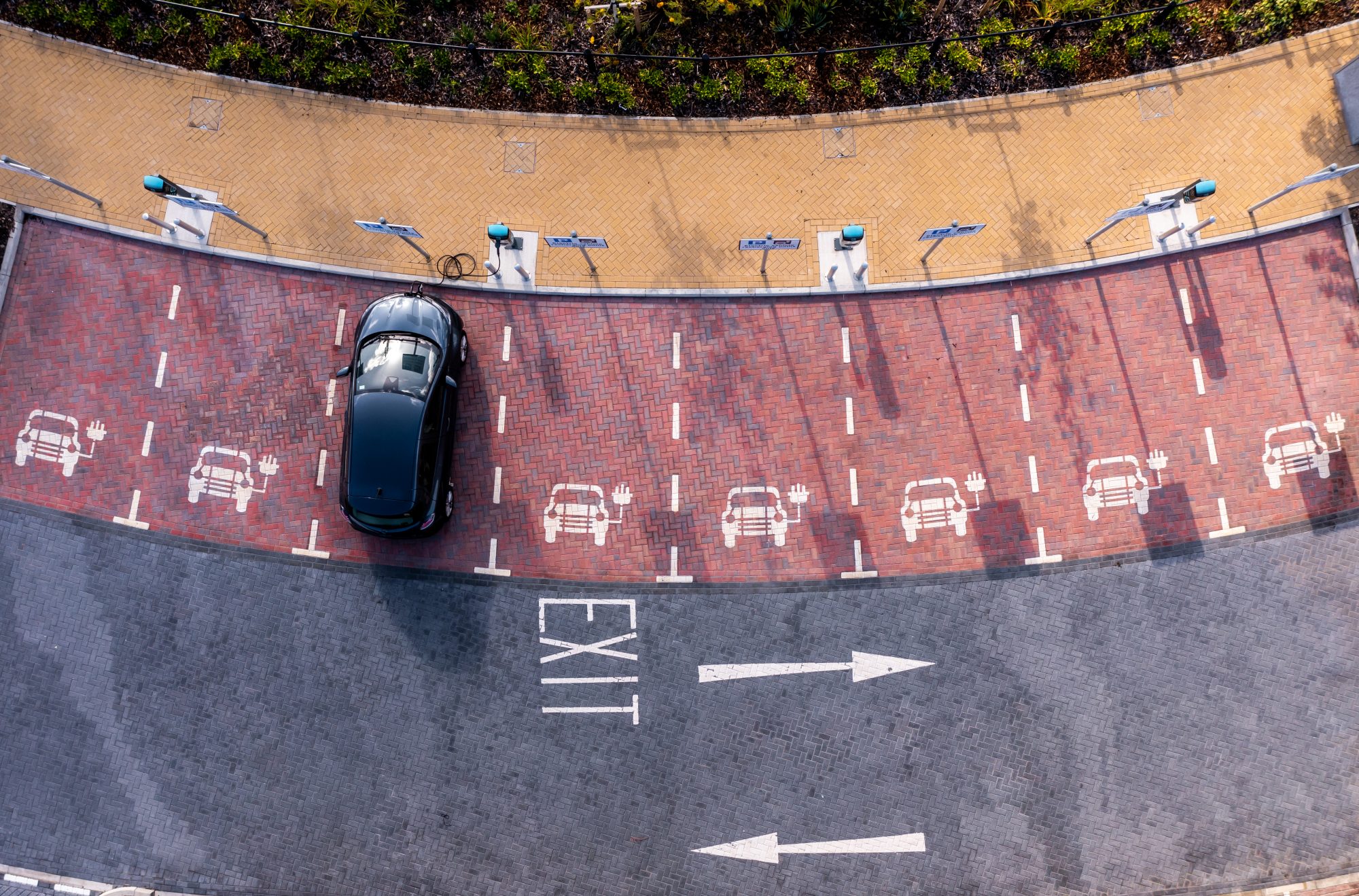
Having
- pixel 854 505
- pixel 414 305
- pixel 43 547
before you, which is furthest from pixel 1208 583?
pixel 43 547

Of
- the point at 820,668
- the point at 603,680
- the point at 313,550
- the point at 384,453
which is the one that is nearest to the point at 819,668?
the point at 820,668

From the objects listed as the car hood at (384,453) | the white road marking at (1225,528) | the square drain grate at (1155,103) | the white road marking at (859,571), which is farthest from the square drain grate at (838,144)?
the white road marking at (1225,528)

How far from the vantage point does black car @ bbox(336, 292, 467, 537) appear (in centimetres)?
1477

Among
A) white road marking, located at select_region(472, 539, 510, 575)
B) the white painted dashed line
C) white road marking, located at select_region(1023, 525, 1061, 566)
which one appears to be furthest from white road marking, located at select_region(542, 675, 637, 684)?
white road marking, located at select_region(1023, 525, 1061, 566)

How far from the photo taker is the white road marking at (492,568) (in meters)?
16.0

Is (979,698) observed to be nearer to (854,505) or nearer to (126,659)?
(854,505)

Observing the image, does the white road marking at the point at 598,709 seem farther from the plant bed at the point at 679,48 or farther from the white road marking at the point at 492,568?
the plant bed at the point at 679,48

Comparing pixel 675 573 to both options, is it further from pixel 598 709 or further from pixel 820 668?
pixel 820 668

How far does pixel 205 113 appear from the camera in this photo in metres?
16.5

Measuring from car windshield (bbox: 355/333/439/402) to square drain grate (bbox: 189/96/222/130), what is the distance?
6318 millimetres

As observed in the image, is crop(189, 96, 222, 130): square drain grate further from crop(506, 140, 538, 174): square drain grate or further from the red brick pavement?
crop(506, 140, 538, 174): square drain grate

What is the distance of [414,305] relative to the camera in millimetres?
15484

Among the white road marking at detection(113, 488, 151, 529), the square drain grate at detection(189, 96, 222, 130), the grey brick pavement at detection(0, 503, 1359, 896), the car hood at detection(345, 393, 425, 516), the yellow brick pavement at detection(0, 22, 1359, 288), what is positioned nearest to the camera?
the car hood at detection(345, 393, 425, 516)

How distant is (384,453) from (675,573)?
20.5 ft
